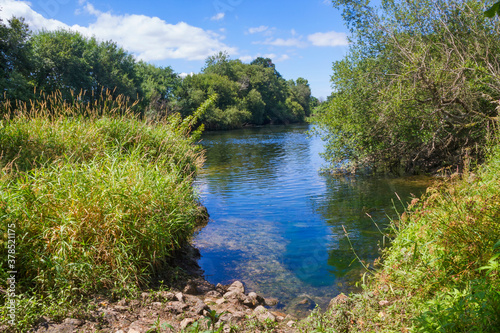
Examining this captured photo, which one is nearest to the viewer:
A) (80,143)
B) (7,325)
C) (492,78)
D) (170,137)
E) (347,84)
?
(7,325)

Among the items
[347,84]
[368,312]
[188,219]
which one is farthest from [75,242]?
[347,84]

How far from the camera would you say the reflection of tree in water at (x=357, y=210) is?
7.34m

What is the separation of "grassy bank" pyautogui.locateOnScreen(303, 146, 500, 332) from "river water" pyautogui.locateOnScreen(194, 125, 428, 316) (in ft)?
4.41

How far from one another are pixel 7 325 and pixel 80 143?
5404 mm

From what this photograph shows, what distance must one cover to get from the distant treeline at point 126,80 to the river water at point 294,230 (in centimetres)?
465

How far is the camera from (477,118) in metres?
12.9

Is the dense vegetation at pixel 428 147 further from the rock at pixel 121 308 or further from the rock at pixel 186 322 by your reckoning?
the rock at pixel 121 308

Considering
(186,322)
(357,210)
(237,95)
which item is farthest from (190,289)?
(237,95)

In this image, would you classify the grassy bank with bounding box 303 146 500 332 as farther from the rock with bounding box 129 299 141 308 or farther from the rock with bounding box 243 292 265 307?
the rock with bounding box 129 299 141 308

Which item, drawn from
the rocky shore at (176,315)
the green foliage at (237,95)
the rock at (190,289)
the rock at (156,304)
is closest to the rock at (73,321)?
the rocky shore at (176,315)

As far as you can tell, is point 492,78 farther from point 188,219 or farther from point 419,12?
point 188,219

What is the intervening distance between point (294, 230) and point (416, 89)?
8.10m

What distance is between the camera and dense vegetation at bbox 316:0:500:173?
12.1 meters

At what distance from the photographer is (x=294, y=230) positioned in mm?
9297
